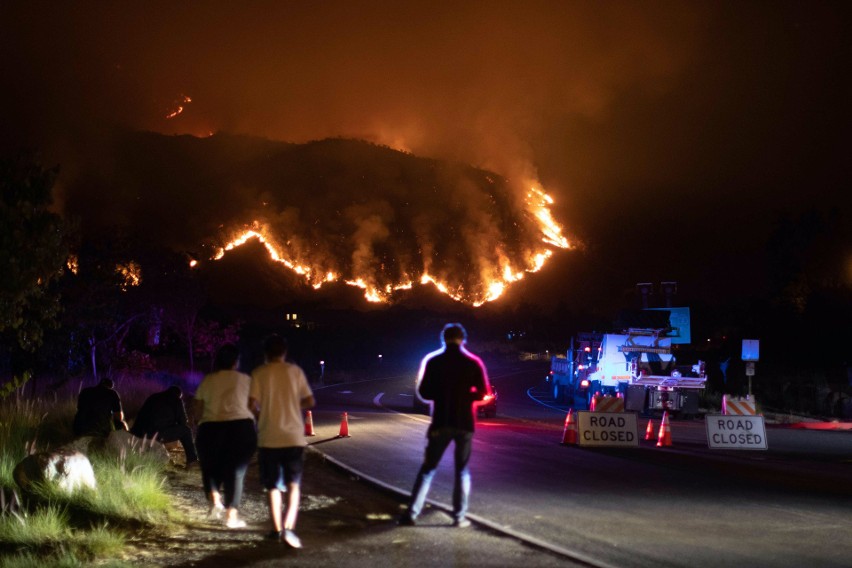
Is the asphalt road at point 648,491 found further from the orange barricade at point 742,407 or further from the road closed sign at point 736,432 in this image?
the orange barricade at point 742,407

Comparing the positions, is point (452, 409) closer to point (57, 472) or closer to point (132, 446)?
point (57, 472)

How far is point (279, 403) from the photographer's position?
26.8 feet

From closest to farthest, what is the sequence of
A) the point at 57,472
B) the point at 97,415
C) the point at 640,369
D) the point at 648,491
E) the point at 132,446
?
the point at 57,472
the point at 132,446
the point at 648,491
the point at 97,415
the point at 640,369

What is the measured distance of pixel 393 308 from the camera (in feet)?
295

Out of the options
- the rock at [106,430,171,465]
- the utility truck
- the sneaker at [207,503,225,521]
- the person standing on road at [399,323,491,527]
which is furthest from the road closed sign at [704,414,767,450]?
the sneaker at [207,503,225,521]

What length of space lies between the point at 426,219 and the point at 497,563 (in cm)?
9715

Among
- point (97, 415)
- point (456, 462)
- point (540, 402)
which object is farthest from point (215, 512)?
point (540, 402)

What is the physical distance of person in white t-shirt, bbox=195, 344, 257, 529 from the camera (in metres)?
8.74

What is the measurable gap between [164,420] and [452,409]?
18.8ft

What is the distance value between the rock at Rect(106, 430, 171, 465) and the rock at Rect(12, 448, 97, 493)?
1458mm

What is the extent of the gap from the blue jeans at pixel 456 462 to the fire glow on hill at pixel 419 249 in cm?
7644

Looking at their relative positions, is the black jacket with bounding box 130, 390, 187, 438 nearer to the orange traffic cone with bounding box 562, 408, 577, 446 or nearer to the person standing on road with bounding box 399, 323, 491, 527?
the person standing on road with bounding box 399, 323, 491, 527

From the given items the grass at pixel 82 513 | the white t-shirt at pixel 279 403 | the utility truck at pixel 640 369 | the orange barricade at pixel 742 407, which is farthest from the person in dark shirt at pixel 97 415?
the utility truck at pixel 640 369

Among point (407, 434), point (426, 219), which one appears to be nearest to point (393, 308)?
point (426, 219)
